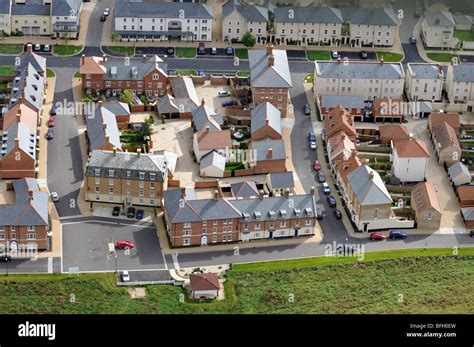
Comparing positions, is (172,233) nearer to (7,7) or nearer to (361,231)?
(361,231)

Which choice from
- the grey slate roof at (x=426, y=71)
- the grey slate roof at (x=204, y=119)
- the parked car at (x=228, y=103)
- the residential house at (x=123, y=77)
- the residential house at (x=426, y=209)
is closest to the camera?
the residential house at (x=426, y=209)

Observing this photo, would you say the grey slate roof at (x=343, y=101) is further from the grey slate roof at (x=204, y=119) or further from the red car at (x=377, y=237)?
the red car at (x=377, y=237)

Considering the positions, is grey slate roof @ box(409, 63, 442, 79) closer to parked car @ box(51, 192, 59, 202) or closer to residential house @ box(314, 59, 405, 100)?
residential house @ box(314, 59, 405, 100)

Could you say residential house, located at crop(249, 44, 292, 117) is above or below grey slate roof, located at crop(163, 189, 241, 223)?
above

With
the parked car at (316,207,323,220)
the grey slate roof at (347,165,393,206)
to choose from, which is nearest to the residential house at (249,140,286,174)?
the parked car at (316,207,323,220)

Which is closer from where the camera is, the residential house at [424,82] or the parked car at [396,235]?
the parked car at [396,235]

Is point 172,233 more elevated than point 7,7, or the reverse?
point 7,7

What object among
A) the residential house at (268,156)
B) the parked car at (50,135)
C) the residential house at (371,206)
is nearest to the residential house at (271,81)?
the residential house at (268,156)

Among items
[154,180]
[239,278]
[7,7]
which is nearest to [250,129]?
[154,180]
